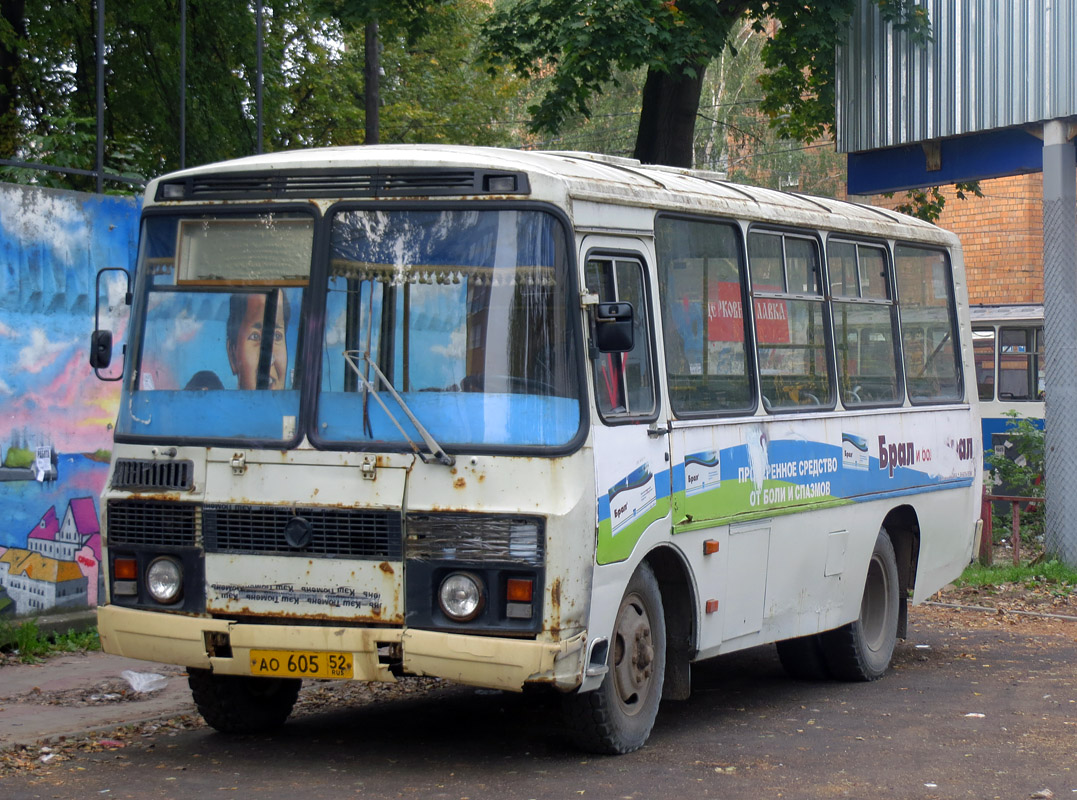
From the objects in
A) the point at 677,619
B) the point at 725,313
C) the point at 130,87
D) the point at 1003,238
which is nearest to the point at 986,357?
the point at 1003,238

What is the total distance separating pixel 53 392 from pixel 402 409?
15.0 feet

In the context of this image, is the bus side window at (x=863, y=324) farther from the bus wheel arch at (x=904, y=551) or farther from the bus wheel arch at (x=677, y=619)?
the bus wheel arch at (x=677, y=619)

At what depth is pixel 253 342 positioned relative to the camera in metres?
7.05

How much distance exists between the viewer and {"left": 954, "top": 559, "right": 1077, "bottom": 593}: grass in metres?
14.4

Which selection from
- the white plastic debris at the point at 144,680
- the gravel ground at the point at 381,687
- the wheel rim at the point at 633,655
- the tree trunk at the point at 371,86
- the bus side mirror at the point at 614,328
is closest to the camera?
the bus side mirror at the point at 614,328

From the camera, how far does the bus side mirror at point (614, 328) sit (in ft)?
22.3

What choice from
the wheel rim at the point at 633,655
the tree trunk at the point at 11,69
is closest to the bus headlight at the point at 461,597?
the wheel rim at the point at 633,655

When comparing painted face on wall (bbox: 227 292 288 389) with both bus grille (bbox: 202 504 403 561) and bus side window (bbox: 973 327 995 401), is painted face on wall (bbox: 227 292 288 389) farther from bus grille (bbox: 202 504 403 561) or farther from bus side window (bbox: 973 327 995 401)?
bus side window (bbox: 973 327 995 401)

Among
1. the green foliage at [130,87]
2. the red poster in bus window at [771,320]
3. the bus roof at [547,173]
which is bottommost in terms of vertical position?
the red poster in bus window at [771,320]

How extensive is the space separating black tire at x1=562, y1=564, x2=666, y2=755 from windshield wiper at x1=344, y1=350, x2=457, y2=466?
1.23m

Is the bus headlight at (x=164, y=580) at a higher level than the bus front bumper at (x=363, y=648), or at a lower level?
higher

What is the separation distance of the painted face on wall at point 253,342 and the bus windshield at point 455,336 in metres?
0.23

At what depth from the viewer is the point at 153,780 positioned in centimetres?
680

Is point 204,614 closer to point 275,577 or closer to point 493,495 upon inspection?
point 275,577
